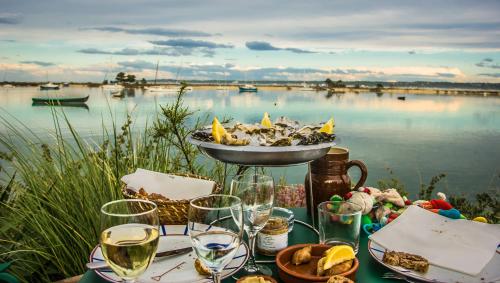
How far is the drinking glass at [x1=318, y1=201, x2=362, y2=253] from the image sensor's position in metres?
1.84

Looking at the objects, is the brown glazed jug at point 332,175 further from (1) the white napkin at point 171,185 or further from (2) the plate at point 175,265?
(2) the plate at point 175,265

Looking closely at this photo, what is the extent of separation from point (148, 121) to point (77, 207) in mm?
1655

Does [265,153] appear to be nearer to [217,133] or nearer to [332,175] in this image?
[217,133]

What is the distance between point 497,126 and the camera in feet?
131

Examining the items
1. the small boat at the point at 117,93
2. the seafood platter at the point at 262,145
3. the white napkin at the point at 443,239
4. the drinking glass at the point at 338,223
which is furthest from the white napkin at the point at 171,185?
the small boat at the point at 117,93

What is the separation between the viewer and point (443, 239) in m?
1.93

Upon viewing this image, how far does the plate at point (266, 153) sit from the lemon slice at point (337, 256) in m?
0.45

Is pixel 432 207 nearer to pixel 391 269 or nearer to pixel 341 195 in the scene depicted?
pixel 341 195

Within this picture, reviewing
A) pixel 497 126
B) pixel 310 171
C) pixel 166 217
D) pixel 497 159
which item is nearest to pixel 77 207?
pixel 166 217

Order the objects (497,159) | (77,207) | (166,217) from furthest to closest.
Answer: (497,159) < (77,207) < (166,217)

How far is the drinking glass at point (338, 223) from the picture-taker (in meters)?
1.84

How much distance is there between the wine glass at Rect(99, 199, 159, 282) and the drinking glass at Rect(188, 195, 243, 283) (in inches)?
4.8

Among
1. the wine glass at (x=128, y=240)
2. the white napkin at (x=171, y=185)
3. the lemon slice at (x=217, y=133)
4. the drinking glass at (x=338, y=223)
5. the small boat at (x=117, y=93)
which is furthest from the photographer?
the small boat at (x=117, y=93)

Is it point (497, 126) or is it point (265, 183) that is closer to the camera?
point (265, 183)
